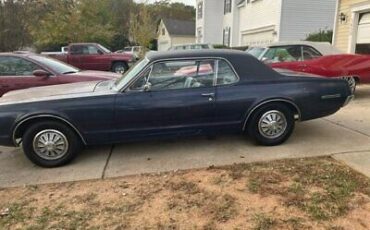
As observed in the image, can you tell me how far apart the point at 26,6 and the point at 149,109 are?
23004mm

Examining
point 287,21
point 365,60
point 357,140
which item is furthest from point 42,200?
point 287,21

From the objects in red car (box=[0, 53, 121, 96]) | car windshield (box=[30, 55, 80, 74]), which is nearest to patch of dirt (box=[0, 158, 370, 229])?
red car (box=[0, 53, 121, 96])

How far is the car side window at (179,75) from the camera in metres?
4.96

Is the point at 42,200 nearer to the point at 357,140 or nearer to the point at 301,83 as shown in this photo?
the point at 301,83

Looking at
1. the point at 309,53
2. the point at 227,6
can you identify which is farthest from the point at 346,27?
the point at 227,6

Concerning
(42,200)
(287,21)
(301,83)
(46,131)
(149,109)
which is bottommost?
(42,200)

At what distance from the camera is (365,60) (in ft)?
28.3

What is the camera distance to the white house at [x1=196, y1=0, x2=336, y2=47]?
20.0 metres

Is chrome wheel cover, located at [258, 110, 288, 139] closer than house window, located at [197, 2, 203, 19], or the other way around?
chrome wheel cover, located at [258, 110, 288, 139]

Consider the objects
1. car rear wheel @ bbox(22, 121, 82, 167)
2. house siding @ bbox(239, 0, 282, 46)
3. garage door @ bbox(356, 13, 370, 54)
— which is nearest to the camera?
car rear wheel @ bbox(22, 121, 82, 167)

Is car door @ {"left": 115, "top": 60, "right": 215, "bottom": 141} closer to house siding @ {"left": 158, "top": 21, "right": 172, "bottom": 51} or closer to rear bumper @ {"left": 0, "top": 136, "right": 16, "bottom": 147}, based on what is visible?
rear bumper @ {"left": 0, "top": 136, "right": 16, "bottom": 147}

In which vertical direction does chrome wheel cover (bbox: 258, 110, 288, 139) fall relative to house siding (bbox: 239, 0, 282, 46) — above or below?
below

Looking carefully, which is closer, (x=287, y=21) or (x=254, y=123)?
(x=254, y=123)

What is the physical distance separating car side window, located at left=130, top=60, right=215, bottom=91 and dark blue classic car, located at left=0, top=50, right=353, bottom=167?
14 mm
